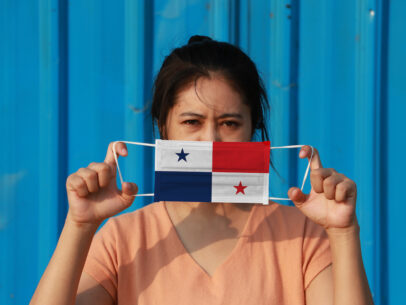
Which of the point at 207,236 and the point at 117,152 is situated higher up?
the point at 117,152

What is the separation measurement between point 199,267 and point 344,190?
53cm

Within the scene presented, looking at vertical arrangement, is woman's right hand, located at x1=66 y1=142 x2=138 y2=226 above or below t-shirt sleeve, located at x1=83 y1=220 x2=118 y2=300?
above

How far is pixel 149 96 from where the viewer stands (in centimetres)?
201

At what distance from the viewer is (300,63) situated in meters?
2.03

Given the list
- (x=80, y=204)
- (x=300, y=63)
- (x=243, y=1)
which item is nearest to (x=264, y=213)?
(x=80, y=204)

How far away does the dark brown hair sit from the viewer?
144cm

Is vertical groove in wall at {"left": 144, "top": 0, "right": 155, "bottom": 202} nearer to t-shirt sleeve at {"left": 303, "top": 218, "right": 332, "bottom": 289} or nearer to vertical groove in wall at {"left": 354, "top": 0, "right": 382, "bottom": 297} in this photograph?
t-shirt sleeve at {"left": 303, "top": 218, "right": 332, "bottom": 289}

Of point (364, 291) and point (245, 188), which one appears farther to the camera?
point (245, 188)

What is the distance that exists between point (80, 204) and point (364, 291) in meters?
0.90

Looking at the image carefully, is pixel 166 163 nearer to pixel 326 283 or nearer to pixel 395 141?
pixel 326 283

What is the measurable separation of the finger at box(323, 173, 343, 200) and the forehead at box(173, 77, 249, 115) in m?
0.40

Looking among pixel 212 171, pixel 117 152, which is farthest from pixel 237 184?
pixel 117 152

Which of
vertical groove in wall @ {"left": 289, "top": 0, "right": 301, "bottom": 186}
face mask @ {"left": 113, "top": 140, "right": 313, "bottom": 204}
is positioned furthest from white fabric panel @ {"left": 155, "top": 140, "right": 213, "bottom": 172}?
vertical groove in wall @ {"left": 289, "top": 0, "right": 301, "bottom": 186}

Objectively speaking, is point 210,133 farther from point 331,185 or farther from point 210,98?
point 331,185
